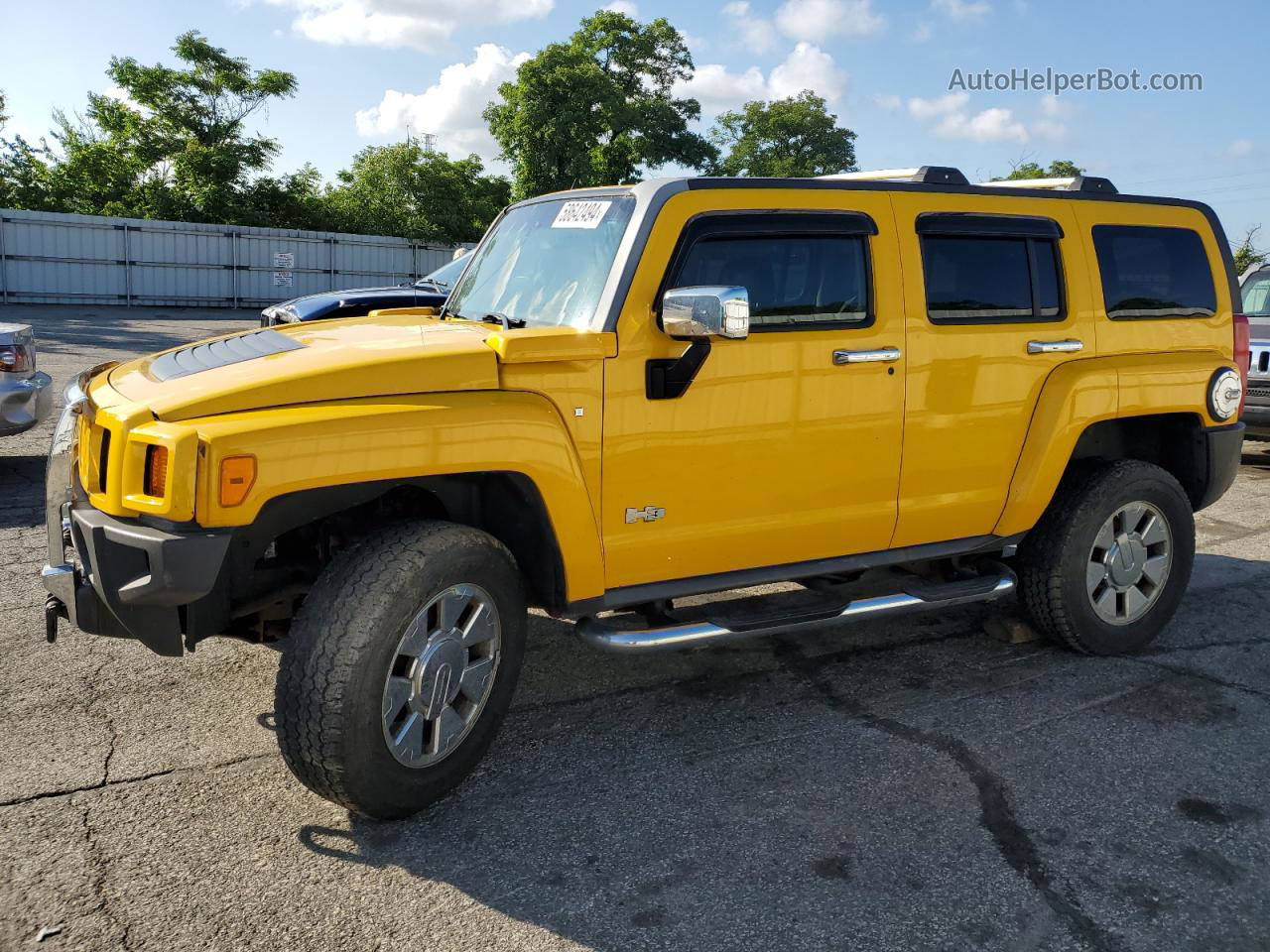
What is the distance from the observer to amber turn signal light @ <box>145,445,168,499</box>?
116 inches

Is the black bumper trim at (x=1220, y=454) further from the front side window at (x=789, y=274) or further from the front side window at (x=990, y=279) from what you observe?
the front side window at (x=789, y=274)

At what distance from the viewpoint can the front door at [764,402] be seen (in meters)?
3.65

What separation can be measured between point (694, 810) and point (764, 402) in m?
1.42

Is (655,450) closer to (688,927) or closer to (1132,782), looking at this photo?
(688,927)

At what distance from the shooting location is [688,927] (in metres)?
2.85

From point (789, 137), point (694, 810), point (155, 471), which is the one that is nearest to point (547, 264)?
point (155, 471)

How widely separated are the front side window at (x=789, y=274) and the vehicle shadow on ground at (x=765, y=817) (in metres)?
1.54

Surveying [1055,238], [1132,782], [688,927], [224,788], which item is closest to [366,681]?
[224,788]

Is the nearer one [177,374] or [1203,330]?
[177,374]

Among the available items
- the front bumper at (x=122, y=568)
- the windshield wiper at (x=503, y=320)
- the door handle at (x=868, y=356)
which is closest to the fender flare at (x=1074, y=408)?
the door handle at (x=868, y=356)

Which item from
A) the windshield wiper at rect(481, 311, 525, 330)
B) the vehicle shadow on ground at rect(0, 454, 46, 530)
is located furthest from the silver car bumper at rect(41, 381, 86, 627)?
the vehicle shadow on ground at rect(0, 454, 46, 530)

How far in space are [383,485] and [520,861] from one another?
1.19 meters

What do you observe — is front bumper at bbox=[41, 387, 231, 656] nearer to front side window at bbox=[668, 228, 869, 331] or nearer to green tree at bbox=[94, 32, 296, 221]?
front side window at bbox=[668, 228, 869, 331]

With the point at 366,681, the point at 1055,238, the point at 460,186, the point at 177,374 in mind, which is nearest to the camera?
the point at 366,681
